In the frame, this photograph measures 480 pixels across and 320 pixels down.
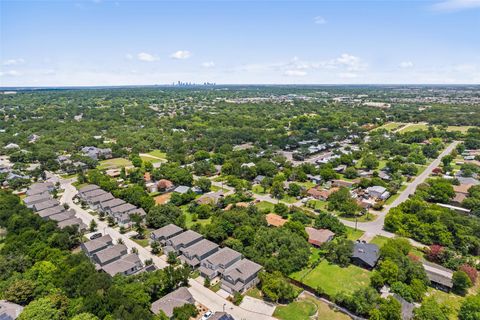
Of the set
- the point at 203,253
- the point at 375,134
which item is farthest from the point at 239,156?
the point at 375,134

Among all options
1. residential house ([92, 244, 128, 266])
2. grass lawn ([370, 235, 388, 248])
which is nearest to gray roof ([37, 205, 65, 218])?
residential house ([92, 244, 128, 266])

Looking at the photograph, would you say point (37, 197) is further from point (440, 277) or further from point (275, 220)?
point (440, 277)

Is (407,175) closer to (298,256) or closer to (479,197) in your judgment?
(479,197)

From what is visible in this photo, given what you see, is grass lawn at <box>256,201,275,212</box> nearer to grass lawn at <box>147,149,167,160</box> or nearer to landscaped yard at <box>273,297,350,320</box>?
landscaped yard at <box>273,297,350,320</box>

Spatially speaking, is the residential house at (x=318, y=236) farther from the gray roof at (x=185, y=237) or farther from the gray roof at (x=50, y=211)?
the gray roof at (x=50, y=211)

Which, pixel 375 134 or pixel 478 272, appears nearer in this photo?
pixel 478 272

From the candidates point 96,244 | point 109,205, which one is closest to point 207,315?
point 96,244
